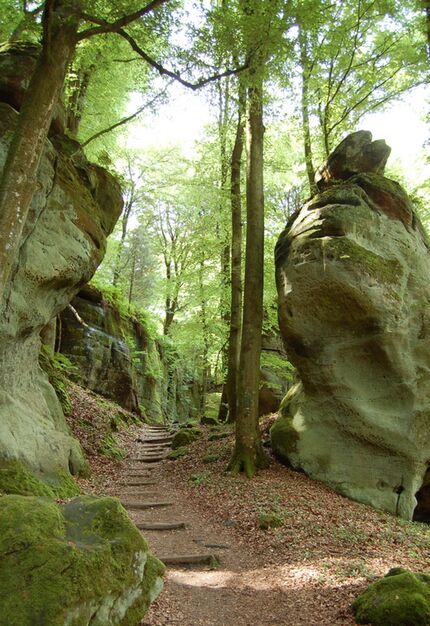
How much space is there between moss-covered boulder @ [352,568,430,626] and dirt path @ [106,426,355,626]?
0.23 metres

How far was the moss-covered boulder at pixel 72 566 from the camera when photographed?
2.83m

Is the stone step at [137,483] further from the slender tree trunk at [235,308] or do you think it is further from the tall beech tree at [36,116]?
the tall beech tree at [36,116]

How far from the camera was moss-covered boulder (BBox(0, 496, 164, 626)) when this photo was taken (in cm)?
283

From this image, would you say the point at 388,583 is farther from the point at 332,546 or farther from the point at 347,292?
the point at 347,292

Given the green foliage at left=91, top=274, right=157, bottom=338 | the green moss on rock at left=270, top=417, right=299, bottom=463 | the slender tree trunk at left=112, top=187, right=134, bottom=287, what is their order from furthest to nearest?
the slender tree trunk at left=112, top=187, right=134, bottom=287 < the green foliage at left=91, top=274, right=157, bottom=338 < the green moss on rock at left=270, top=417, right=299, bottom=463

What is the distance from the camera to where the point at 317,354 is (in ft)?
33.9

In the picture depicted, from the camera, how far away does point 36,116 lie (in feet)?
21.3

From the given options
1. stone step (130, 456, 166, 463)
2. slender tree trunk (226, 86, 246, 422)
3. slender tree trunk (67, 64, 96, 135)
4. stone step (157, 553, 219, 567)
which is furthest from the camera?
slender tree trunk (226, 86, 246, 422)

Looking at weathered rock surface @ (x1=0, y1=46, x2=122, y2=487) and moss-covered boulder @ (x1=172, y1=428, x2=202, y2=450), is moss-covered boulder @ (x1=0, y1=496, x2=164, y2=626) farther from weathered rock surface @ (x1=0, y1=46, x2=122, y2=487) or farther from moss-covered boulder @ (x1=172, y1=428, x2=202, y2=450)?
moss-covered boulder @ (x1=172, y1=428, x2=202, y2=450)

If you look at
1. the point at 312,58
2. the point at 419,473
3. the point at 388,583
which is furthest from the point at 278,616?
the point at 312,58

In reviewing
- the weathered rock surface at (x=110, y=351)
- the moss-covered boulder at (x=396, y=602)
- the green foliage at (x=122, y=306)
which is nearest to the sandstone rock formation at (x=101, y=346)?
the weathered rock surface at (x=110, y=351)

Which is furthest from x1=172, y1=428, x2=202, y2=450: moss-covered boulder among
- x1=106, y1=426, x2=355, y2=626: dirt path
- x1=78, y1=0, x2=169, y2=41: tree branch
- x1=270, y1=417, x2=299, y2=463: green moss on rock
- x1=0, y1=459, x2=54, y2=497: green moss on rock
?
x1=78, y1=0, x2=169, y2=41: tree branch

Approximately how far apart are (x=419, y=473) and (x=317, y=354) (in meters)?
3.49

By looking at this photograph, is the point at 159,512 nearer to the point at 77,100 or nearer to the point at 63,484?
the point at 63,484
